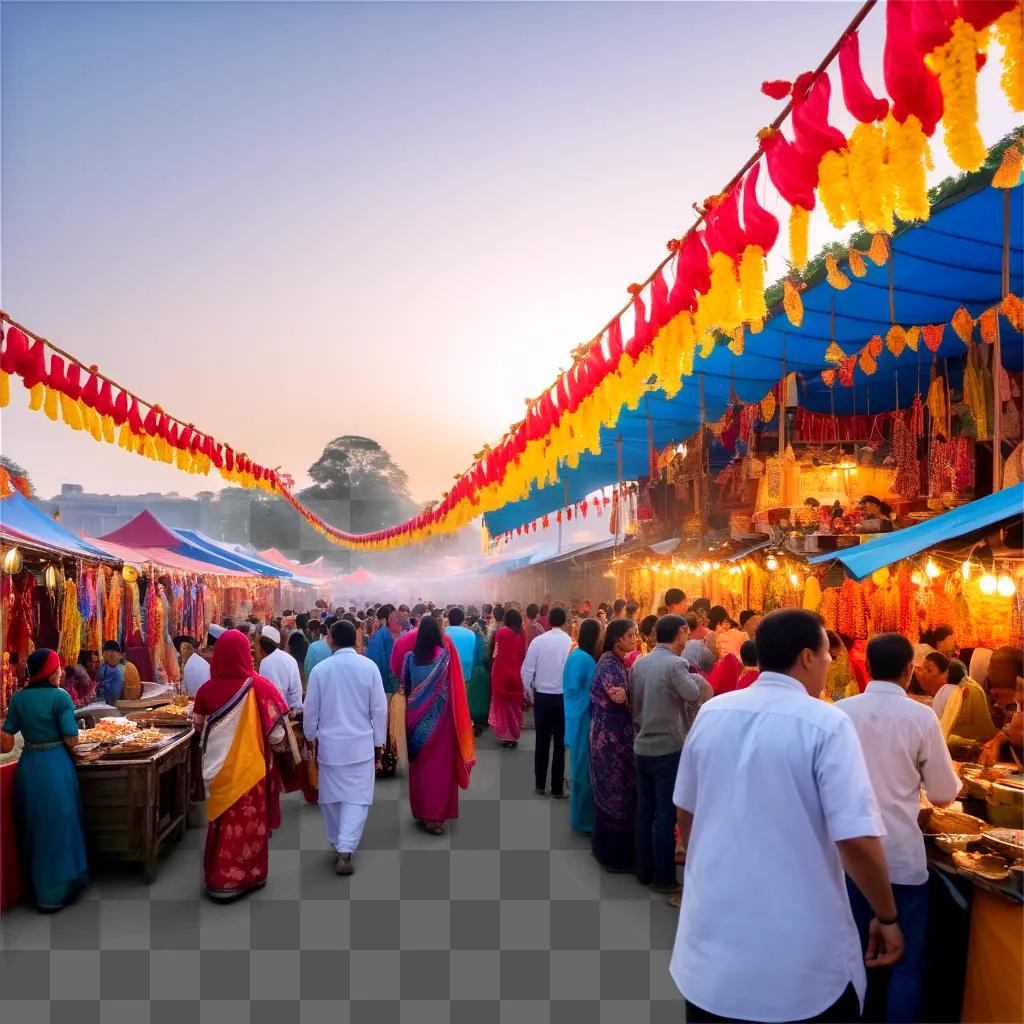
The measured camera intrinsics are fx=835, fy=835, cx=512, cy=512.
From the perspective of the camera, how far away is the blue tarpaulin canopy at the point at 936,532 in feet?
17.1

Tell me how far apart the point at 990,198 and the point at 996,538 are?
217 cm

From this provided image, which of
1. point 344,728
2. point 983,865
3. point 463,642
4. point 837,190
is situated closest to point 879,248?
point 837,190

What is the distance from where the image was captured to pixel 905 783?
3428mm

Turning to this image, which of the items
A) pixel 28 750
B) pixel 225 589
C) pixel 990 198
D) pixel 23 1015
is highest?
pixel 990 198

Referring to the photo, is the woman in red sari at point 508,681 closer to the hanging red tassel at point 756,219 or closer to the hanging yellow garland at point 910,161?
the hanging red tassel at point 756,219

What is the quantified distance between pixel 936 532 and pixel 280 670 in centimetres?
575

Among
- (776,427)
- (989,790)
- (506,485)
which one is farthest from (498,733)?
(989,790)

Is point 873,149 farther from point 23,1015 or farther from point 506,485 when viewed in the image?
point 506,485

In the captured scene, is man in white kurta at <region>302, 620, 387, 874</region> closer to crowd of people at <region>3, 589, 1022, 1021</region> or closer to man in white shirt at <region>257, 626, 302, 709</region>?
crowd of people at <region>3, 589, 1022, 1021</region>

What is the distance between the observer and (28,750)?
553 centimetres

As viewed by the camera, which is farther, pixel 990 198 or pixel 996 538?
pixel 996 538

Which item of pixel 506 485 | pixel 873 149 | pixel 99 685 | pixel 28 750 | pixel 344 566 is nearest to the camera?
pixel 873 149

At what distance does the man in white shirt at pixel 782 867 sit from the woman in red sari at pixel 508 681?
8.19 metres

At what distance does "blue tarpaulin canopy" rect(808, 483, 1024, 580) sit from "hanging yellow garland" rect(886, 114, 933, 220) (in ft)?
9.72
